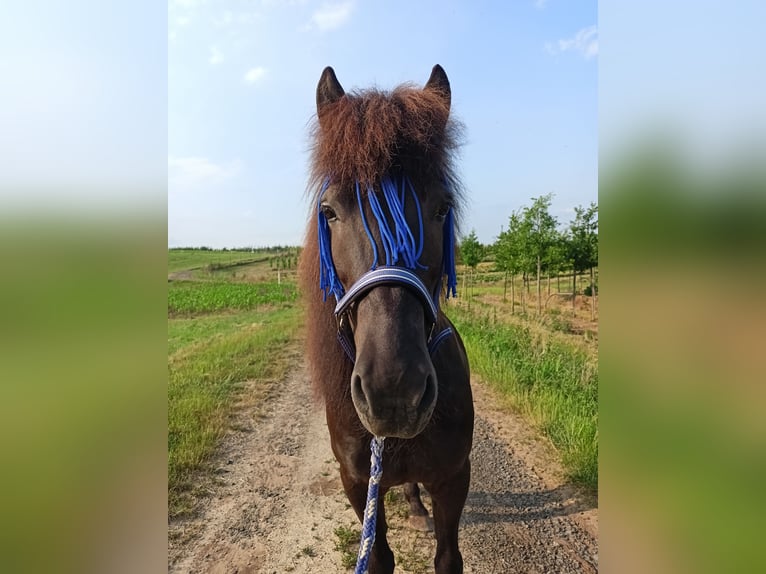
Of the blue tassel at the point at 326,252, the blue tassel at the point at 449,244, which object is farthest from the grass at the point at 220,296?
the blue tassel at the point at 326,252

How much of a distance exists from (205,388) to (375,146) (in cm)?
763

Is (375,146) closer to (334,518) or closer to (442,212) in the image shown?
(442,212)

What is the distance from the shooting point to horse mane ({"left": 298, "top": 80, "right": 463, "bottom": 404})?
1868 mm

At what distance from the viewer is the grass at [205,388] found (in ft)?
16.6

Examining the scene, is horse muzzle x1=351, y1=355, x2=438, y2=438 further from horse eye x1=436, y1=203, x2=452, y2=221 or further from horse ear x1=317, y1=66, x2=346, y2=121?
horse ear x1=317, y1=66, x2=346, y2=121

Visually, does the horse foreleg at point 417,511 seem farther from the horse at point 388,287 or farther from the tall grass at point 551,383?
the tall grass at point 551,383

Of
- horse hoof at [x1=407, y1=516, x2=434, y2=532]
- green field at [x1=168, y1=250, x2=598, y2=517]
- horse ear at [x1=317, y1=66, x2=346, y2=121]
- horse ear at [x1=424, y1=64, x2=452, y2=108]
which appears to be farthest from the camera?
green field at [x1=168, y1=250, x2=598, y2=517]

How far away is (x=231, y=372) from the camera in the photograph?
9414 millimetres

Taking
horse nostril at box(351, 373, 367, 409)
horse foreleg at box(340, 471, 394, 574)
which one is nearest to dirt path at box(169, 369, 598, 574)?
horse foreleg at box(340, 471, 394, 574)

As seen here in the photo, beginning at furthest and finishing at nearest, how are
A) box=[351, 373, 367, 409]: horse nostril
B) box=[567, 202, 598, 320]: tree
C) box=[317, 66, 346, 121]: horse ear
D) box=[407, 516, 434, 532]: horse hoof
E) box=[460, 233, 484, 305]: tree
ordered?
box=[460, 233, 484, 305]: tree
box=[567, 202, 598, 320]: tree
box=[407, 516, 434, 532]: horse hoof
box=[317, 66, 346, 121]: horse ear
box=[351, 373, 367, 409]: horse nostril
